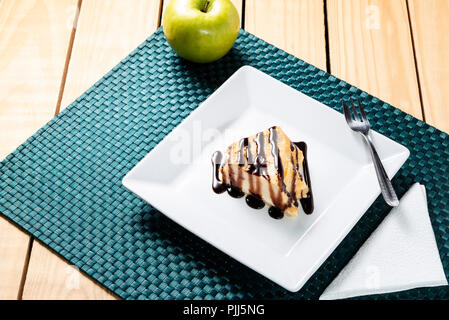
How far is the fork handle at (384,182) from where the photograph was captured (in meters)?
0.84

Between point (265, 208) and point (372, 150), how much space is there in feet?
0.73

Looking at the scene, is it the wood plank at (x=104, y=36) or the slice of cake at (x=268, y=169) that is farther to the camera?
the wood plank at (x=104, y=36)

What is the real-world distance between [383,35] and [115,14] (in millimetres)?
611

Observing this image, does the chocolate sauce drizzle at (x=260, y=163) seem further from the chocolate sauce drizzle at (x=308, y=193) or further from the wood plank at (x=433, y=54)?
the wood plank at (x=433, y=54)

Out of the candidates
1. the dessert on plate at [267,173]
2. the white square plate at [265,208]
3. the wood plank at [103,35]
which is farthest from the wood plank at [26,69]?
the dessert on plate at [267,173]

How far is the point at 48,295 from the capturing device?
799 mm

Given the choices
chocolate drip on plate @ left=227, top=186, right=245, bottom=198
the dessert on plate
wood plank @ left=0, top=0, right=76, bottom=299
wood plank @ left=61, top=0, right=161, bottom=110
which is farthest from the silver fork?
wood plank @ left=0, top=0, right=76, bottom=299

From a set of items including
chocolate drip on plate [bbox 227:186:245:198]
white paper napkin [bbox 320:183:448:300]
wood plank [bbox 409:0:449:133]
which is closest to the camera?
white paper napkin [bbox 320:183:448:300]

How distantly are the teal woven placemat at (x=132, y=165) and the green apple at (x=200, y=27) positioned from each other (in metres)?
0.06

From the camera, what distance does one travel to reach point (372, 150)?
899mm

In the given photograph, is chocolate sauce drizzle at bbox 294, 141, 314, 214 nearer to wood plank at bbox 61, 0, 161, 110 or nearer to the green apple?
the green apple

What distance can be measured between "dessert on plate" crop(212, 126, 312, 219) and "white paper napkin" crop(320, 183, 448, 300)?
0.41 feet

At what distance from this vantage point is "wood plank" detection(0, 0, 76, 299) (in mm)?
942
